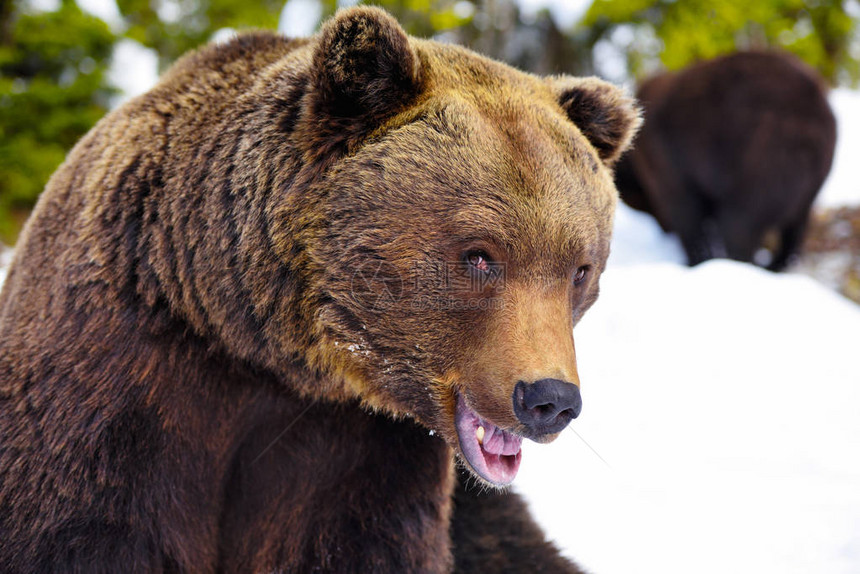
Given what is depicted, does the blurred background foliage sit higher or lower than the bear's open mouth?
lower

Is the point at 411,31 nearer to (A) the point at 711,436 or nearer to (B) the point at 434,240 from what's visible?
(A) the point at 711,436

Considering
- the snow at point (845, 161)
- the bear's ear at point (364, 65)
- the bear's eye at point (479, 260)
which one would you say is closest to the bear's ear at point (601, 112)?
the bear's ear at point (364, 65)

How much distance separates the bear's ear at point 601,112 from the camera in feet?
9.76

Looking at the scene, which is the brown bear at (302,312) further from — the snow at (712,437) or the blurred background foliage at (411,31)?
the blurred background foliage at (411,31)

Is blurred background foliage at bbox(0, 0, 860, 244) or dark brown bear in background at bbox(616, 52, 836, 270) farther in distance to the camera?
blurred background foliage at bbox(0, 0, 860, 244)

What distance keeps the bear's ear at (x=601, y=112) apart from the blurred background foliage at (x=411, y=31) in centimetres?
705

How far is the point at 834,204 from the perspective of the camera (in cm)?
1323

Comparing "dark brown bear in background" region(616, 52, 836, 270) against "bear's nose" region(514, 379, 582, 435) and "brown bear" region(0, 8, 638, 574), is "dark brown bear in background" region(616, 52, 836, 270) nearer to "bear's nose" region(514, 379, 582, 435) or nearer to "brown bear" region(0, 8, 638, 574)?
"brown bear" region(0, 8, 638, 574)

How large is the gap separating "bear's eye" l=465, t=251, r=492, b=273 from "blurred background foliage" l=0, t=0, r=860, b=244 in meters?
7.70

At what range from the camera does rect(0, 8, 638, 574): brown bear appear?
2387mm

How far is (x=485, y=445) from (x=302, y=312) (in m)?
0.72

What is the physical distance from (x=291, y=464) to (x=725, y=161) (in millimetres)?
8066

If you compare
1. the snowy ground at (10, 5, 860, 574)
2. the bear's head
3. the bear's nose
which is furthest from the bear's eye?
the snowy ground at (10, 5, 860, 574)

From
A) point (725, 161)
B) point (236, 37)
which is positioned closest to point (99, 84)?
point (725, 161)
